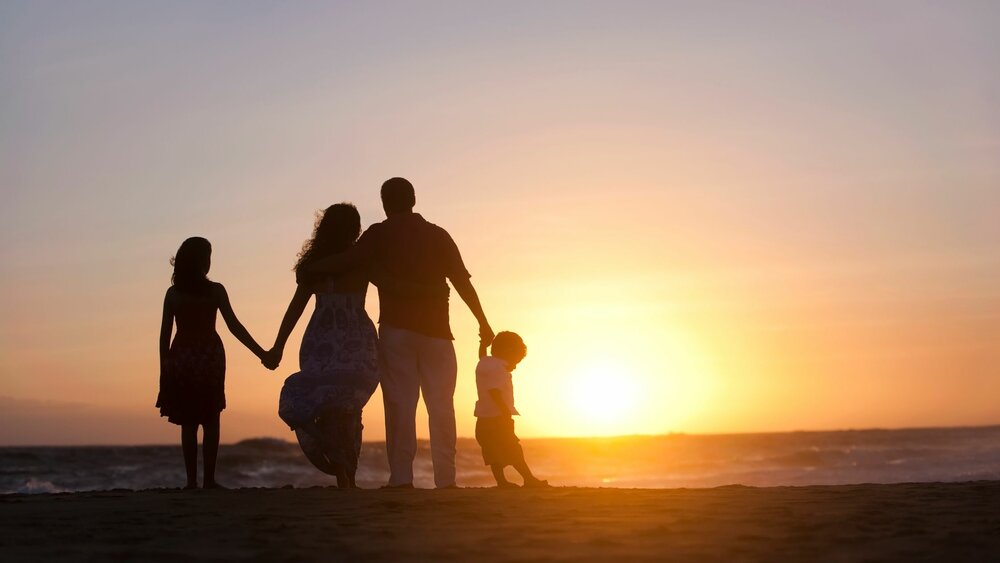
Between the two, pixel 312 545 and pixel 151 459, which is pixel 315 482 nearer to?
pixel 151 459

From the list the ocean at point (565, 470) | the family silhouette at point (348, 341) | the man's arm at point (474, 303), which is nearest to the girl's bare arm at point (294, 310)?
the family silhouette at point (348, 341)

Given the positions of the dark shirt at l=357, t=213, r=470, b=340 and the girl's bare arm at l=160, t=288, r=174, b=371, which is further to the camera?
the girl's bare arm at l=160, t=288, r=174, b=371

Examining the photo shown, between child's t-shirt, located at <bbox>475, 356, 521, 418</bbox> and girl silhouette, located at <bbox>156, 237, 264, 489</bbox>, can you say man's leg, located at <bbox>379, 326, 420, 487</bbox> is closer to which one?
girl silhouette, located at <bbox>156, 237, 264, 489</bbox>

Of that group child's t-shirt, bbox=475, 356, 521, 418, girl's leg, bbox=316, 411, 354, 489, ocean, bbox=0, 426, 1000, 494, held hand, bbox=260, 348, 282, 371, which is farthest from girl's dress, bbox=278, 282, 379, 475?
ocean, bbox=0, 426, 1000, 494

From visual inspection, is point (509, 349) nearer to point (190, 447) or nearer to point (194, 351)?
point (194, 351)

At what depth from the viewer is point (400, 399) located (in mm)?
8047

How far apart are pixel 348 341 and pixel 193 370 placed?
4.43 feet

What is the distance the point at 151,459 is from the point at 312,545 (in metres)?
47.6

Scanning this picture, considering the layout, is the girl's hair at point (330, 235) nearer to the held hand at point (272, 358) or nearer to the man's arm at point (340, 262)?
the man's arm at point (340, 262)

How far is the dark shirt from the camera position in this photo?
26.3 feet

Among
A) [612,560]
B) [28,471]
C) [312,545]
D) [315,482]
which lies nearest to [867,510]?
[612,560]

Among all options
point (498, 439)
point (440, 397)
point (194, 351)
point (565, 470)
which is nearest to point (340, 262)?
point (440, 397)

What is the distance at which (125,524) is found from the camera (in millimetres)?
5805

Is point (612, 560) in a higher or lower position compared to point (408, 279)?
lower
